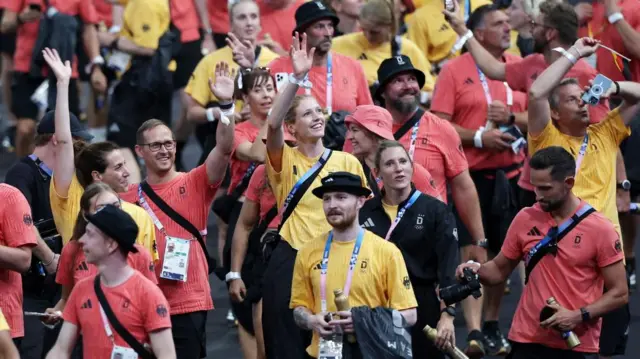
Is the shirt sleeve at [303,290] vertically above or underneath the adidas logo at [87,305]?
underneath

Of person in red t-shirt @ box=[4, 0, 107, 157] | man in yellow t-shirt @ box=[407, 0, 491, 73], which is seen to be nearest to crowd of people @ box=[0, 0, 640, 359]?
man in yellow t-shirt @ box=[407, 0, 491, 73]

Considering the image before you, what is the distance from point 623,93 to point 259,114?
274 cm

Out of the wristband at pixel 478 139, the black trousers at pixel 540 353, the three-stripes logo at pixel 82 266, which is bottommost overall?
the black trousers at pixel 540 353

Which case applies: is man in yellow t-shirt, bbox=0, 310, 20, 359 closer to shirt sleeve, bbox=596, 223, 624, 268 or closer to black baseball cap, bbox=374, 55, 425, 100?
shirt sleeve, bbox=596, 223, 624, 268

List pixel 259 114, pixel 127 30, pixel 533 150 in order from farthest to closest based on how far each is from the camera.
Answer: pixel 127 30 < pixel 259 114 < pixel 533 150

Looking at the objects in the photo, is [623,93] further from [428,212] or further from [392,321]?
[392,321]

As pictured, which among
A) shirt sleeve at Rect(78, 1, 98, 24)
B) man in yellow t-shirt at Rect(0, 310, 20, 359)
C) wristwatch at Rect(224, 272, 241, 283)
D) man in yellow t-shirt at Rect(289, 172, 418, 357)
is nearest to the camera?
man in yellow t-shirt at Rect(0, 310, 20, 359)

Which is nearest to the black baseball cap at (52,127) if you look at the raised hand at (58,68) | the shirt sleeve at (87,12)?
the raised hand at (58,68)

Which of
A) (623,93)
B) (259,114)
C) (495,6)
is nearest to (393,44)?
(495,6)

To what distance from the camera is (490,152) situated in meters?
13.0

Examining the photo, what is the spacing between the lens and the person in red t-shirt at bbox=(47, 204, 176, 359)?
8359 millimetres

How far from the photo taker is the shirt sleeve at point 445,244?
10109mm

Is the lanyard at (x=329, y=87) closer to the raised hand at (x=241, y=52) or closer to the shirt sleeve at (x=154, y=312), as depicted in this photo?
the raised hand at (x=241, y=52)

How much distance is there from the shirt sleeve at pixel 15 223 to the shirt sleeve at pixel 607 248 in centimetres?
346
